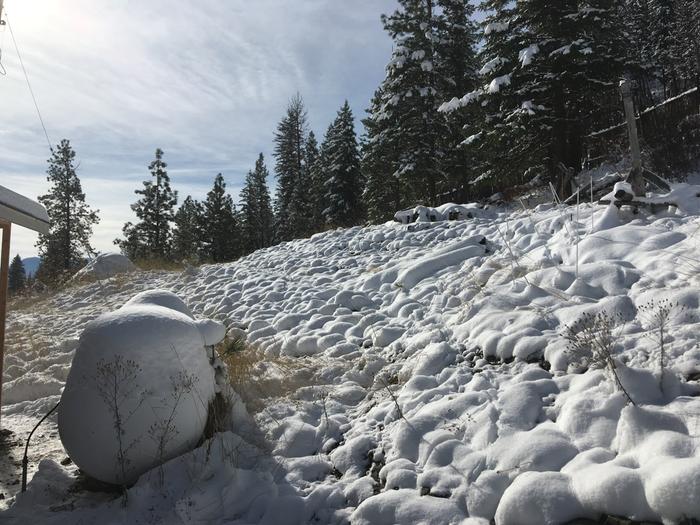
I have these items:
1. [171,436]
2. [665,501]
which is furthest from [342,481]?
[665,501]

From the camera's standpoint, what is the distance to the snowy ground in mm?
2539

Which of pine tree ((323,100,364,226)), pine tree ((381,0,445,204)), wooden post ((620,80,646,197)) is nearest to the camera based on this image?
wooden post ((620,80,646,197))

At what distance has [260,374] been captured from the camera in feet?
17.6

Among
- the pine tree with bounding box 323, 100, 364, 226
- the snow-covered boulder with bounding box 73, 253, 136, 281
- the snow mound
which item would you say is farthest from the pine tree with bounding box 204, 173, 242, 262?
the snow mound

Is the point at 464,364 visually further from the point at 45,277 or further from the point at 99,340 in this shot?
the point at 45,277

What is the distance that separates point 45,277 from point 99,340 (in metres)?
14.5

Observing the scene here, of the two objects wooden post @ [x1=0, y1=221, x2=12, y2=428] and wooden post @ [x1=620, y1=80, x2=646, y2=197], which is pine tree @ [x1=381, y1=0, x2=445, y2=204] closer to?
wooden post @ [x1=620, y1=80, x2=646, y2=197]

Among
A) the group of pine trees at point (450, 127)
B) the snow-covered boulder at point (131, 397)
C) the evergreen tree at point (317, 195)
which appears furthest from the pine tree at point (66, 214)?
the snow-covered boulder at point (131, 397)

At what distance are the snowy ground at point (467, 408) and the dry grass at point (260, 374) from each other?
0.16ft

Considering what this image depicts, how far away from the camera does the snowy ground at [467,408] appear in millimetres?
2539

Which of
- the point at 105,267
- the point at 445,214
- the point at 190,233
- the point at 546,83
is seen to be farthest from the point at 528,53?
the point at 190,233

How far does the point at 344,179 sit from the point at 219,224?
9384 millimetres

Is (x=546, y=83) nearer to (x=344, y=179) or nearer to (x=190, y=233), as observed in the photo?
(x=344, y=179)

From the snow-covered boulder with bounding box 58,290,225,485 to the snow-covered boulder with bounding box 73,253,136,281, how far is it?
1135cm
